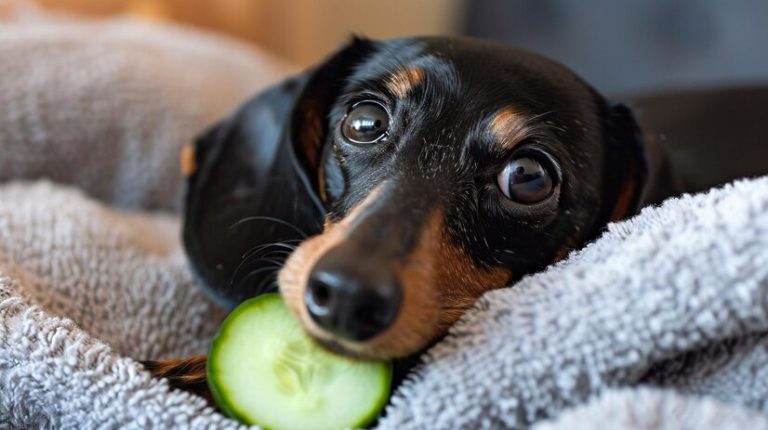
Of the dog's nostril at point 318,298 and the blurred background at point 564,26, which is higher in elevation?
the dog's nostril at point 318,298

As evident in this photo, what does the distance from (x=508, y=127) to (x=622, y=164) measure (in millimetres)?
296

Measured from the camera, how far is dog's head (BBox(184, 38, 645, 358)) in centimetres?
86

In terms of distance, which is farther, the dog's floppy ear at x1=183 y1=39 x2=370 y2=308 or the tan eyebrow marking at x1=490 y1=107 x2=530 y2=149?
the dog's floppy ear at x1=183 y1=39 x2=370 y2=308

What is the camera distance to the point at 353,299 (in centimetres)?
79

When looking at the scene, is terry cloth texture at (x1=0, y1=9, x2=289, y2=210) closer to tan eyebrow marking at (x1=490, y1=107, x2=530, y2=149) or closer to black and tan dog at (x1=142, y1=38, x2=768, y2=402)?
black and tan dog at (x1=142, y1=38, x2=768, y2=402)

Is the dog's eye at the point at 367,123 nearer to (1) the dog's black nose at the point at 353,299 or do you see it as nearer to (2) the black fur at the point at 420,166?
(2) the black fur at the point at 420,166

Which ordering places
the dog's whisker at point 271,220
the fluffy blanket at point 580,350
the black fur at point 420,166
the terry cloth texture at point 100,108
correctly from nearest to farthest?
the fluffy blanket at point 580,350
the black fur at point 420,166
the dog's whisker at point 271,220
the terry cloth texture at point 100,108

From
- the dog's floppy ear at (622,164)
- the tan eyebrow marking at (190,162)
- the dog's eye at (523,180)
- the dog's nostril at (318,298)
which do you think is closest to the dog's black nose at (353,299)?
the dog's nostril at (318,298)

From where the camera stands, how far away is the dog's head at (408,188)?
86 cm

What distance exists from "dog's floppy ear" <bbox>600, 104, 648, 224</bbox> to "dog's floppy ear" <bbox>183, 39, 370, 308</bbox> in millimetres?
447

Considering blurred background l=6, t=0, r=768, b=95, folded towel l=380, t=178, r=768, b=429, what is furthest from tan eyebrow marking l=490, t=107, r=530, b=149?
blurred background l=6, t=0, r=768, b=95

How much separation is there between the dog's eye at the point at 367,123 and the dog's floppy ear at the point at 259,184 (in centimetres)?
12

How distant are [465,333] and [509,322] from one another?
0.05 m

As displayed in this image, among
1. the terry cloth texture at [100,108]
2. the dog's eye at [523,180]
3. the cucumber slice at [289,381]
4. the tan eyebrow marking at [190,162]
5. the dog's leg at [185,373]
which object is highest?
the dog's eye at [523,180]
